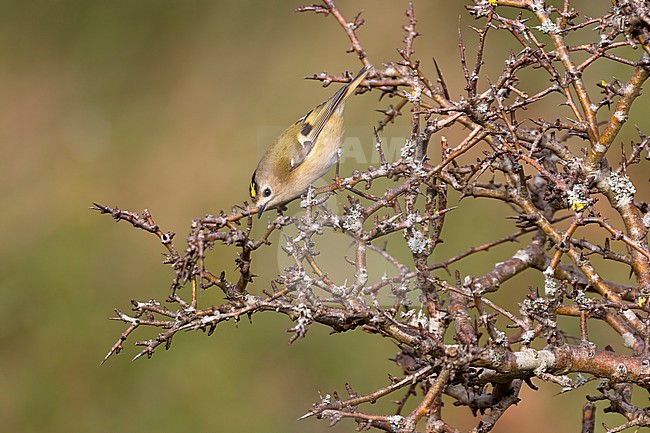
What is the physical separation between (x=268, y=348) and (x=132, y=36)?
1.96m

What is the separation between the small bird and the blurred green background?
42.4 inches

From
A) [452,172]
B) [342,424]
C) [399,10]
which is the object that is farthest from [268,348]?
[452,172]

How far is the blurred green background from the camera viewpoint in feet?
11.7

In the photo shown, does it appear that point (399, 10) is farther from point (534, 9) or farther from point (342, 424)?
point (534, 9)

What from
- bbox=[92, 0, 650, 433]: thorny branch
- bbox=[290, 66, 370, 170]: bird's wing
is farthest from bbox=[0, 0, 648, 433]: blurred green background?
bbox=[92, 0, 650, 433]: thorny branch

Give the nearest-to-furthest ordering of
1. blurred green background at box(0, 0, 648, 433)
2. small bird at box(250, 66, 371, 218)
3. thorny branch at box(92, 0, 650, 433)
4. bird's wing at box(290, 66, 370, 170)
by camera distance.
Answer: thorny branch at box(92, 0, 650, 433)
small bird at box(250, 66, 371, 218)
bird's wing at box(290, 66, 370, 170)
blurred green background at box(0, 0, 648, 433)

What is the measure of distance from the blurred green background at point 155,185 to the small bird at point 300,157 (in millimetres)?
1077

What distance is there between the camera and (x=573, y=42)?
3.83 metres

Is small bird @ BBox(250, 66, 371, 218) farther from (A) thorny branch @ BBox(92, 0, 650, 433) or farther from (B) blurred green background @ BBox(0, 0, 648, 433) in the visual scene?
(B) blurred green background @ BBox(0, 0, 648, 433)

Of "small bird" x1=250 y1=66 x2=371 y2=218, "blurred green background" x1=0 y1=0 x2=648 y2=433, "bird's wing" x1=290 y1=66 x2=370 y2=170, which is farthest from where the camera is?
"blurred green background" x1=0 y1=0 x2=648 y2=433

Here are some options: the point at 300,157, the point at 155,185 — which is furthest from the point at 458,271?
the point at 155,185

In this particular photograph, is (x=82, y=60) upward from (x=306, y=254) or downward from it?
upward

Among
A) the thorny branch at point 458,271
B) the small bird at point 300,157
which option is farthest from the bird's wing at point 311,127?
the thorny branch at point 458,271

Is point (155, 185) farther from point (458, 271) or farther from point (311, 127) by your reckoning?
point (458, 271)
